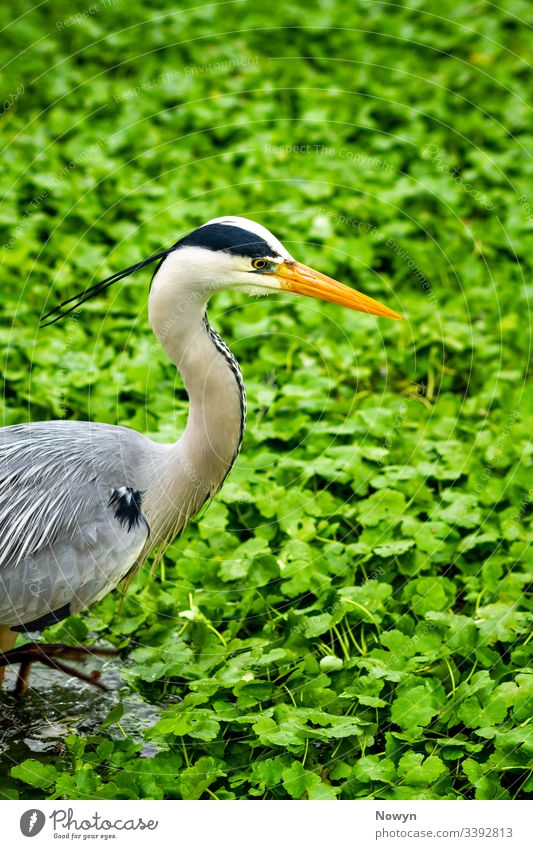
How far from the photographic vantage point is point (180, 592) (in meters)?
3.84

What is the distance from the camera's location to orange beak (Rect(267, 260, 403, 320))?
3.34 meters

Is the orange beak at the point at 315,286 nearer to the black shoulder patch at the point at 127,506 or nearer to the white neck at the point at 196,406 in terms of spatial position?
the white neck at the point at 196,406

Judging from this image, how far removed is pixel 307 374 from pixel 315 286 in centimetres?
153

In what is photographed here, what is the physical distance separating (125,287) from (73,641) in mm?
2253

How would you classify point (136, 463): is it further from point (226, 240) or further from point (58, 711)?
point (58, 711)

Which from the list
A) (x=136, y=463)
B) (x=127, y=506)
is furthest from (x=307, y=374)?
(x=127, y=506)

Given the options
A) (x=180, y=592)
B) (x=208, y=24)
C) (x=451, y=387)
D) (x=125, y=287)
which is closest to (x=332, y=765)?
(x=180, y=592)

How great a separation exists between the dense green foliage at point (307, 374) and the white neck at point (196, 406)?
41cm

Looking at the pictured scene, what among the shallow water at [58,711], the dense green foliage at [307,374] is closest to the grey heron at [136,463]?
the shallow water at [58,711]

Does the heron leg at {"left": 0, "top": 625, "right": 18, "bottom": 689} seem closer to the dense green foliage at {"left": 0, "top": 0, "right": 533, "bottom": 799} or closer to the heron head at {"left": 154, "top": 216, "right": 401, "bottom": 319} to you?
the dense green foliage at {"left": 0, "top": 0, "right": 533, "bottom": 799}

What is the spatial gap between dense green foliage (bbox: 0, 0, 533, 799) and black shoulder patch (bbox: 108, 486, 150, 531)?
45cm

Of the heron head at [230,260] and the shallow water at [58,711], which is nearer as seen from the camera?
the heron head at [230,260]

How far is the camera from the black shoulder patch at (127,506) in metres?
3.36

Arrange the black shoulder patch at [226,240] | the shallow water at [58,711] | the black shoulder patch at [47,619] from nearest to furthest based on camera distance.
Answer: the black shoulder patch at [226,240] < the black shoulder patch at [47,619] < the shallow water at [58,711]
